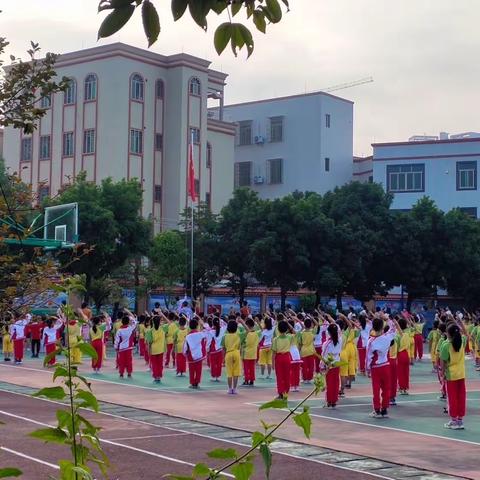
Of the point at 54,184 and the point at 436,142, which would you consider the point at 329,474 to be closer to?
the point at 54,184

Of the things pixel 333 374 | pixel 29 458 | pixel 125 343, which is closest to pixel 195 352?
pixel 125 343

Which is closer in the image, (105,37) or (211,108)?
(105,37)

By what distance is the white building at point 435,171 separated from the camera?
5169 cm

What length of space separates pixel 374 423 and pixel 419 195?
39625 millimetres

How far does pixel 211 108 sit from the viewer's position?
196 feet

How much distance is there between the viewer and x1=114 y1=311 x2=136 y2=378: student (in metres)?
20.3

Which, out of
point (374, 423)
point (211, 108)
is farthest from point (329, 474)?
point (211, 108)

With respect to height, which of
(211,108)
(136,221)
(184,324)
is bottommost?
(184,324)

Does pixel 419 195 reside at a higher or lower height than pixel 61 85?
higher

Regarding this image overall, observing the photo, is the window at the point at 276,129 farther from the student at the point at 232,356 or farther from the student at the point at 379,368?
the student at the point at 379,368

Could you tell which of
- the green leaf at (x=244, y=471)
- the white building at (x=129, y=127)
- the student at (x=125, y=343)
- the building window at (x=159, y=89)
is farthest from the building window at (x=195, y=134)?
the green leaf at (x=244, y=471)

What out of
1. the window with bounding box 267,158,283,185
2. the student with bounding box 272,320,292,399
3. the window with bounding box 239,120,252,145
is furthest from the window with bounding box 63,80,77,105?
the student with bounding box 272,320,292,399

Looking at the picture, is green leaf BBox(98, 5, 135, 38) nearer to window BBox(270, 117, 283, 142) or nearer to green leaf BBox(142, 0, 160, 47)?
green leaf BBox(142, 0, 160, 47)

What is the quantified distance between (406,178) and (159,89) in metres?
16.3
